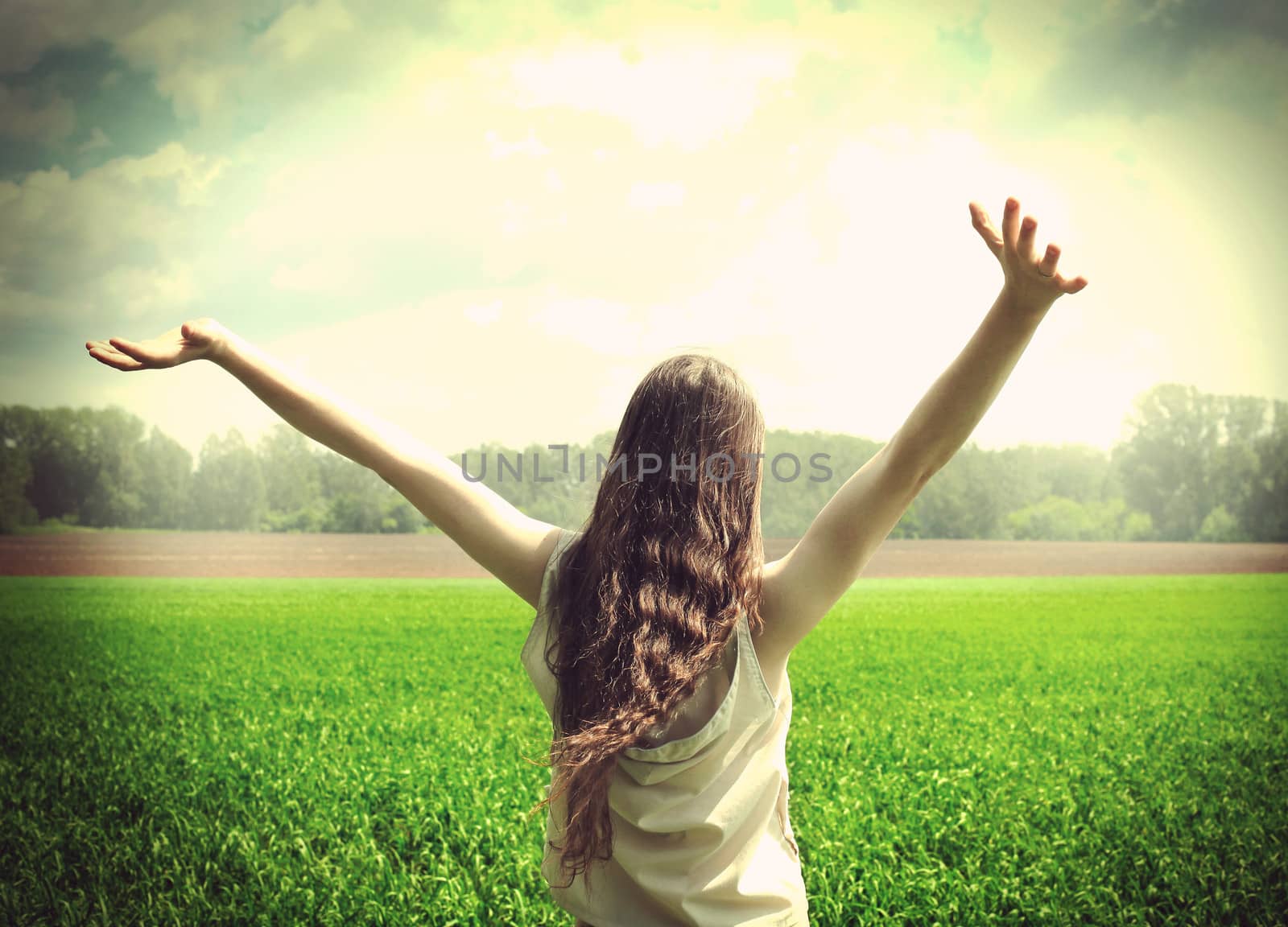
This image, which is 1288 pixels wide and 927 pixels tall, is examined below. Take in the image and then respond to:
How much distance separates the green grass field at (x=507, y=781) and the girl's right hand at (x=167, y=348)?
3.37m

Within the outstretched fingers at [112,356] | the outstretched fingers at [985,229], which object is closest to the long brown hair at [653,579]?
the outstretched fingers at [985,229]

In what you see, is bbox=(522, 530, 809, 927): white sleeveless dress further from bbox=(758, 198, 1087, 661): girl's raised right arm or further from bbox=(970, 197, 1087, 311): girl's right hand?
bbox=(970, 197, 1087, 311): girl's right hand

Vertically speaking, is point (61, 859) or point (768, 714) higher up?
point (768, 714)

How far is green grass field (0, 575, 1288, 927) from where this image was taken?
4430mm

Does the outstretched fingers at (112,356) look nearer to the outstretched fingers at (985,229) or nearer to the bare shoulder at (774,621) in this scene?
the bare shoulder at (774,621)

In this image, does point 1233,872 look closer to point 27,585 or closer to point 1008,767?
point 1008,767

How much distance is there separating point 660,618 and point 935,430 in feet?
1.75

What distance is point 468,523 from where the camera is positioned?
1.56 meters

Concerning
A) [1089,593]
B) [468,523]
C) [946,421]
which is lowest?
[1089,593]

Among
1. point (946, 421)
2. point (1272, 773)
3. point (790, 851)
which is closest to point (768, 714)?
point (790, 851)

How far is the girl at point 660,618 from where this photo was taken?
4.74ft

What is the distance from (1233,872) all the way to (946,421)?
5110mm

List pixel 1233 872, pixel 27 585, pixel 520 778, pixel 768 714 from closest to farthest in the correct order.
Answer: pixel 768 714 → pixel 1233 872 → pixel 520 778 → pixel 27 585

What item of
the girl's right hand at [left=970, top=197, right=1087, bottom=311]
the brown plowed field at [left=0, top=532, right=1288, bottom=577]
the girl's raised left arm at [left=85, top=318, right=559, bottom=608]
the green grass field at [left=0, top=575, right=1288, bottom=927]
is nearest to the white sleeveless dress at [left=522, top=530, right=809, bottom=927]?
the girl's raised left arm at [left=85, top=318, right=559, bottom=608]
